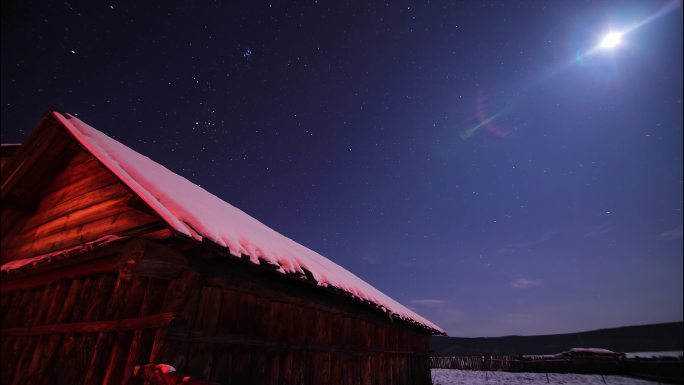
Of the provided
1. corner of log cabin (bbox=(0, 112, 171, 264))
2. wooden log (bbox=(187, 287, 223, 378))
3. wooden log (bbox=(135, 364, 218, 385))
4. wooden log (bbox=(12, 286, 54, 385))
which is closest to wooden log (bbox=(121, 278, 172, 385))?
wooden log (bbox=(187, 287, 223, 378))

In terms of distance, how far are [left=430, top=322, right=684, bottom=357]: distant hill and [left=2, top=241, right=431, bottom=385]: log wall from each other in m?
48.0

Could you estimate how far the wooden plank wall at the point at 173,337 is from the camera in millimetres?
2865

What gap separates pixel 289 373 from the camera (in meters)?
4.12

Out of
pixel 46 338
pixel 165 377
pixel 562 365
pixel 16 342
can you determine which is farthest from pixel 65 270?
pixel 562 365

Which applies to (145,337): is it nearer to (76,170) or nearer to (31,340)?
(31,340)

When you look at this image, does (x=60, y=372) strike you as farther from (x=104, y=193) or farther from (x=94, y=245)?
(x=104, y=193)

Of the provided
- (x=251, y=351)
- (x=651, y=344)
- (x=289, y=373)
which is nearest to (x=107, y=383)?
(x=251, y=351)

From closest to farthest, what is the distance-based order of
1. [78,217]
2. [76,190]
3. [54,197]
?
[78,217]
[76,190]
[54,197]

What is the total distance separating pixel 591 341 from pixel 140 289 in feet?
215

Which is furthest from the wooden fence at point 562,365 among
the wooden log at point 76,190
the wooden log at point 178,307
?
the wooden log at point 76,190

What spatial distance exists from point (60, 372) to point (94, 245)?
1543 millimetres

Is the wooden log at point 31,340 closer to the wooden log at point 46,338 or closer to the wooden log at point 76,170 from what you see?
the wooden log at point 46,338

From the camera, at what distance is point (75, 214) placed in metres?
4.75

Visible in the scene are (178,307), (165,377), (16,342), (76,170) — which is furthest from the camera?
(76,170)
